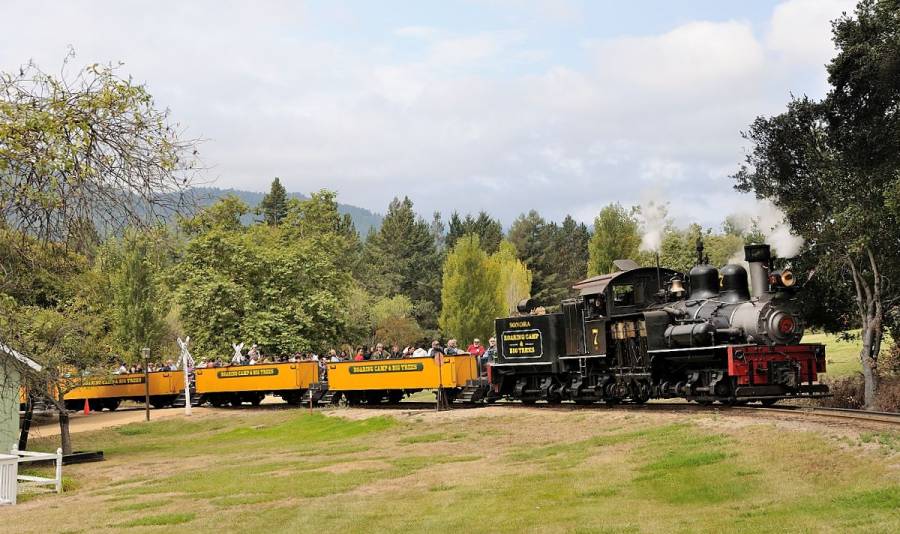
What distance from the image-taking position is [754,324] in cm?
2331

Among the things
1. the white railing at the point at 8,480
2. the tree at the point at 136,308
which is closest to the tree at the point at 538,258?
the tree at the point at 136,308

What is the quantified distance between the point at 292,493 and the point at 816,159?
697 inches

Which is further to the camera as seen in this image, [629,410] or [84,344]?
[84,344]

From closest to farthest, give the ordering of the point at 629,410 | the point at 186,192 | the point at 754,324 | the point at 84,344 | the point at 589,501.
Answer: the point at 186,192, the point at 589,501, the point at 754,324, the point at 629,410, the point at 84,344

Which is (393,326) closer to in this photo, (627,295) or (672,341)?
(627,295)

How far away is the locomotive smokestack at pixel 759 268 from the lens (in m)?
23.7

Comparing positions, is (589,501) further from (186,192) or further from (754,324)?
(754,324)

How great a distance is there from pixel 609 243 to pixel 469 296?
11.8 meters

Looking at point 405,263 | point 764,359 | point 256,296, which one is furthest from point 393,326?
point 764,359

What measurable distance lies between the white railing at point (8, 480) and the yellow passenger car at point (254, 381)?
21.3m

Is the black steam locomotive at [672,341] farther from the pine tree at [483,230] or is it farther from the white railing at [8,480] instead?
the pine tree at [483,230]

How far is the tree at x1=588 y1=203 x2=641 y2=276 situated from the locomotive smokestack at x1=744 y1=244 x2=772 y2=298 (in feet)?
177

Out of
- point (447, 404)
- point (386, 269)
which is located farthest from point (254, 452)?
point (386, 269)

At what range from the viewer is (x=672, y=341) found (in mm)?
24438
